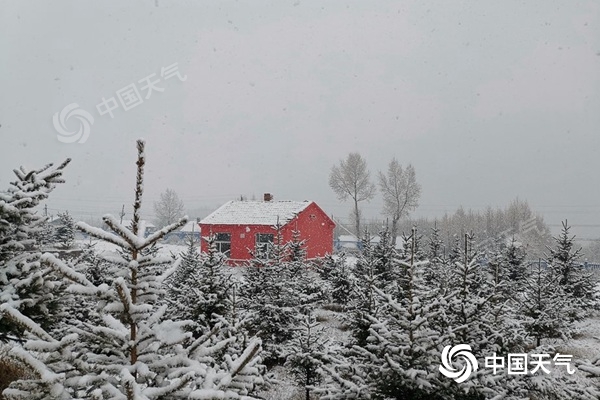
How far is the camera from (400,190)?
5400cm

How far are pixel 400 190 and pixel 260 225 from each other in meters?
26.4

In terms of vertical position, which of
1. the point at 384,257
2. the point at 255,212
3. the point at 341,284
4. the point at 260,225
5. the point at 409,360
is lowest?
the point at 341,284

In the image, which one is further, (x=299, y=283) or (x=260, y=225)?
(x=260, y=225)

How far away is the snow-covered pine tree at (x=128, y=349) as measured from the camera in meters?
2.61

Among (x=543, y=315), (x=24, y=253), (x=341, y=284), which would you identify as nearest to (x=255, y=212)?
(x=341, y=284)

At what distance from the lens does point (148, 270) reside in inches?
120

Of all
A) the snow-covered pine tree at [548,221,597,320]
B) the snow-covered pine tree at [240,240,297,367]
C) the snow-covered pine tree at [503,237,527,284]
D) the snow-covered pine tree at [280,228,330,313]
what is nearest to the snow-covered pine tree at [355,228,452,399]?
the snow-covered pine tree at [280,228,330,313]

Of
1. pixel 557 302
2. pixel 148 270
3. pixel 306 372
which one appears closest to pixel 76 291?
pixel 148 270

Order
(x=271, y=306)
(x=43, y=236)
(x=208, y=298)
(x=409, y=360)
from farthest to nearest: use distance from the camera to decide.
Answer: (x=43, y=236), (x=271, y=306), (x=208, y=298), (x=409, y=360)
